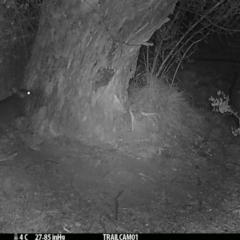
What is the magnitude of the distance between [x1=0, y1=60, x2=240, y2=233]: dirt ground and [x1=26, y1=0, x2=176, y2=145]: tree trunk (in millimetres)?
258

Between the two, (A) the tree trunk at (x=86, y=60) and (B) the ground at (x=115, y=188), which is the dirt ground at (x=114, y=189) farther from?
(A) the tree trunk at (x=86, y=60)

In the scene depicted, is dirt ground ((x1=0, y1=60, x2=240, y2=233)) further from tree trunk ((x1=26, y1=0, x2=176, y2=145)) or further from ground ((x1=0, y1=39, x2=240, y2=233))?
tree trunk ((x1=26, y1=0, x2=176, y2=145))

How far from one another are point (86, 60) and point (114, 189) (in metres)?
1.30

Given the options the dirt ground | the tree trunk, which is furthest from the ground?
the tree trunk

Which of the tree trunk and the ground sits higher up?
the tree trunk

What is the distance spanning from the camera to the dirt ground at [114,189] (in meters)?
3.17

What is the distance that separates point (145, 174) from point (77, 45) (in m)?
1.46

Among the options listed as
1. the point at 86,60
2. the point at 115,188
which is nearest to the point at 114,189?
the point at 115,188

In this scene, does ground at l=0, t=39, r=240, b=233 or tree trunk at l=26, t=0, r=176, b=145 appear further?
tree trunk at l=26, t=0, r=176, b=145

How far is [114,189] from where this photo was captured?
11.7 ft

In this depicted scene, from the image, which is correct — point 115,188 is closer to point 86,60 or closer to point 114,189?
point 114,189

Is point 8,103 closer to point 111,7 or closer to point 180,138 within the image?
point 111,7

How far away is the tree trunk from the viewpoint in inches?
139

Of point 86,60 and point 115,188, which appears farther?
point 86,60
